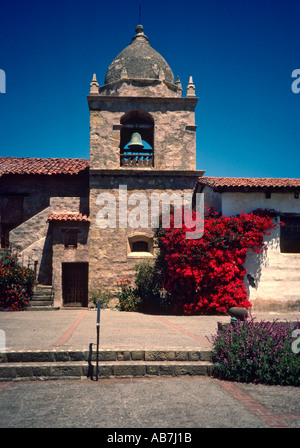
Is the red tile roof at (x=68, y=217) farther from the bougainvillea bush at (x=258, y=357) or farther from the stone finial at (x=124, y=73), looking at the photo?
the bougainvillea bush at (x=258, y=357)

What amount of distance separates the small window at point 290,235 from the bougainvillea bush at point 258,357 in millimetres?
7531

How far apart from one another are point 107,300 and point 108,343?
7019 millimetres

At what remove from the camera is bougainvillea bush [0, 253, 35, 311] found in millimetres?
12648

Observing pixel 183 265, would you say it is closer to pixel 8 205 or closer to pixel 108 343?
pixel 108 343

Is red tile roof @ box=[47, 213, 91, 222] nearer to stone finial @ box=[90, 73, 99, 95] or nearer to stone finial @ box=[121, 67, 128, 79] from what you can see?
stone finial @ box=[90, 73, 99, 95]

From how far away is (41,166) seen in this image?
1666cm

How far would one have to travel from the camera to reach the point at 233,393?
5.02m

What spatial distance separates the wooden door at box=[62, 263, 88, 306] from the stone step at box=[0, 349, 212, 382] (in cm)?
837

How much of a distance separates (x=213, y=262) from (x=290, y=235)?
3752 mm

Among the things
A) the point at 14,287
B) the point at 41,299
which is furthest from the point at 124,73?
the point at 41,299
